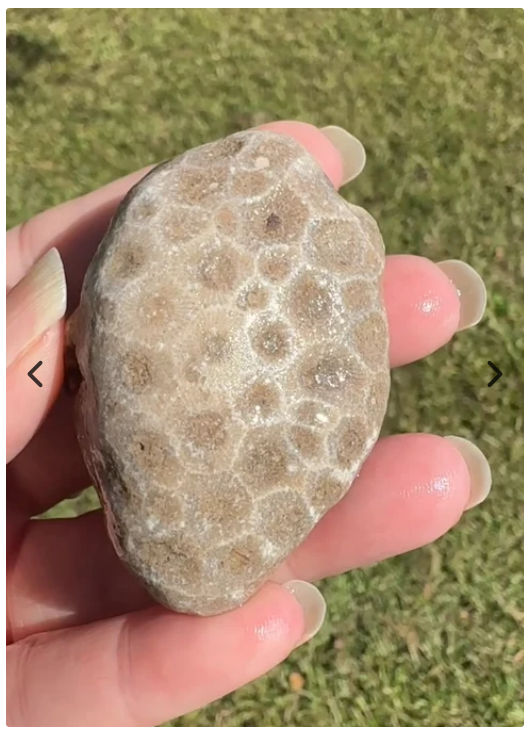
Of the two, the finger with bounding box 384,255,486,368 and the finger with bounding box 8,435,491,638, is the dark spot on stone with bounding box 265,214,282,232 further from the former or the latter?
the finger with bounding box 8,435,491,638

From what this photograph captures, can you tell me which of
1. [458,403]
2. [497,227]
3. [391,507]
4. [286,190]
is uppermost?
[286,190]

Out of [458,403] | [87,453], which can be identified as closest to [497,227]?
[458,403]

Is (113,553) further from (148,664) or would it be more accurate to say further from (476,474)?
(476,474)

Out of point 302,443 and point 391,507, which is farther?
point 391,507

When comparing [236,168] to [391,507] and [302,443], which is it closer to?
[302,443]

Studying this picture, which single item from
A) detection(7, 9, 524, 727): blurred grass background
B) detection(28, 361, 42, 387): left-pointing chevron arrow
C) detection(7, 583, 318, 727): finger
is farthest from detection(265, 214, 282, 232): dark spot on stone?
detection(7, 9, 524, 727): blurred grass background

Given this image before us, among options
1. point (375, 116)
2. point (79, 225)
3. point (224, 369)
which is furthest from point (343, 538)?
point (375, 116)

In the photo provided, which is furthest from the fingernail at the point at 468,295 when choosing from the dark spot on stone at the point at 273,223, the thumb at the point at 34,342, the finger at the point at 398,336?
the thumb at the point at 34,342

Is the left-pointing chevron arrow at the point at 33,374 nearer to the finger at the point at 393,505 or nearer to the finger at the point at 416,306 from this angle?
the finger at the point at 393,505
